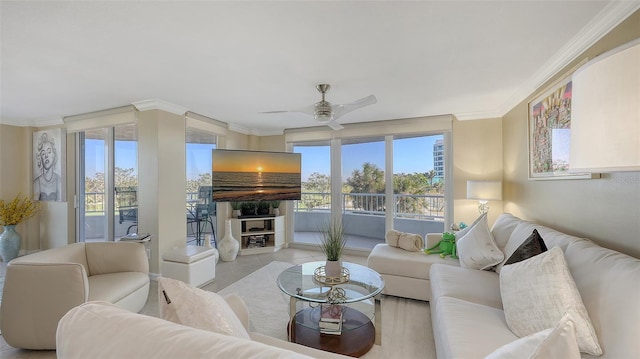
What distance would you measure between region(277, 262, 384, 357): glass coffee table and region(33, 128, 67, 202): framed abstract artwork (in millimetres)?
4107

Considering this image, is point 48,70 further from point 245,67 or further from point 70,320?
point 70,320

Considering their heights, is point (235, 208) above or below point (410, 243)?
above

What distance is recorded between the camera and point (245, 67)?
226cm

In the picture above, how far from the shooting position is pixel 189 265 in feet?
9.37

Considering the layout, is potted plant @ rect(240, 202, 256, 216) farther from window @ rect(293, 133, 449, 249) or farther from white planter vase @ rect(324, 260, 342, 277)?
white planter vase @ rect(324, 260, 342, 277)

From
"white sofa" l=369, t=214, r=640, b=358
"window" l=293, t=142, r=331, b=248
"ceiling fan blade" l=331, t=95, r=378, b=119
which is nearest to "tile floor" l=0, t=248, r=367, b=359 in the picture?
"window" l=293, t=142, r=331, b=248

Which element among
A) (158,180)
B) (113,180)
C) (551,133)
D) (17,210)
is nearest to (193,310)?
(158,180)

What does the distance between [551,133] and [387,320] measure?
2.20m

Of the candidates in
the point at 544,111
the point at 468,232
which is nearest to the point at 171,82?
the point at 468,232

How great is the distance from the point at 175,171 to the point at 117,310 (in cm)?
303

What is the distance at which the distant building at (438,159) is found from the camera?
4094 mm

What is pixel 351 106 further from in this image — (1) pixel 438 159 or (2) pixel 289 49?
(1) pixel 438 159

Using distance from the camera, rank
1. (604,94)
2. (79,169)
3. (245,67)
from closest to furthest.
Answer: (604,94), (245,67), (79,169)

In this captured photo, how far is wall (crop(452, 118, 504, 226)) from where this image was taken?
3676 millimetres
